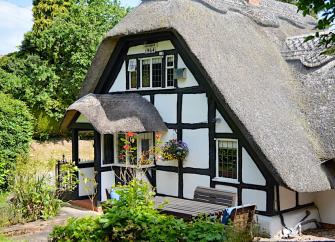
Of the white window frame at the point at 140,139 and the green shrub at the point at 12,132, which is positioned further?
the green shrub at the point at 12,132

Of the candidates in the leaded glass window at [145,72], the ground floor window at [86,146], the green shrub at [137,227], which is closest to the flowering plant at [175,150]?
the leaded glass window at [145,72]

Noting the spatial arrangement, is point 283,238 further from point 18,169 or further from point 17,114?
point 17,114

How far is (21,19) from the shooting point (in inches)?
1193

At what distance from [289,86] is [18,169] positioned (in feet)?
25.5

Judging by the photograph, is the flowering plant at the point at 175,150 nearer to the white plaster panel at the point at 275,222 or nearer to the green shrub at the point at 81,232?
the white plaster panel at the point at 275,222

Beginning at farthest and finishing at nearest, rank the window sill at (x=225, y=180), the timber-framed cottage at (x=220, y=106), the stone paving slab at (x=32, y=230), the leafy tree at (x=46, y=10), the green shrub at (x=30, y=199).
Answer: the leafy tree at (x=46, y=10)
the window sill at (x=225, y=180)
the timber-framed cottage at (x=220, y=106)
the green shrub at (x=30, y=199)
the stone paving slab at (x=32, y=230)

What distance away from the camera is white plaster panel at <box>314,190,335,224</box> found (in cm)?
1149

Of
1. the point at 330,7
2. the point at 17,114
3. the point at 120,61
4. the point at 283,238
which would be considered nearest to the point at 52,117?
the point at 17,114

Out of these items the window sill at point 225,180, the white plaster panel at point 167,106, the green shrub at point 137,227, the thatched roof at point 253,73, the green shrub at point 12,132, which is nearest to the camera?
the green shrub at point 137,227

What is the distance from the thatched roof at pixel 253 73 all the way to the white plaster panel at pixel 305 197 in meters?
1.00

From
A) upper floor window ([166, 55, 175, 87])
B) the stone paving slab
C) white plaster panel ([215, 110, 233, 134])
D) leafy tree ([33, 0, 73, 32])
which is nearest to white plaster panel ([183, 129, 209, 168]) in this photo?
white plaster panel ([215, 110, 233, 134])

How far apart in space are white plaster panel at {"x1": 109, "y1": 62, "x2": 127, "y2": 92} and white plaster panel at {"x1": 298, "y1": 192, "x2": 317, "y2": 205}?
6302 millimetres

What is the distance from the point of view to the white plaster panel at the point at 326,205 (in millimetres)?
11492

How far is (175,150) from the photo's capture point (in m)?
12.1
